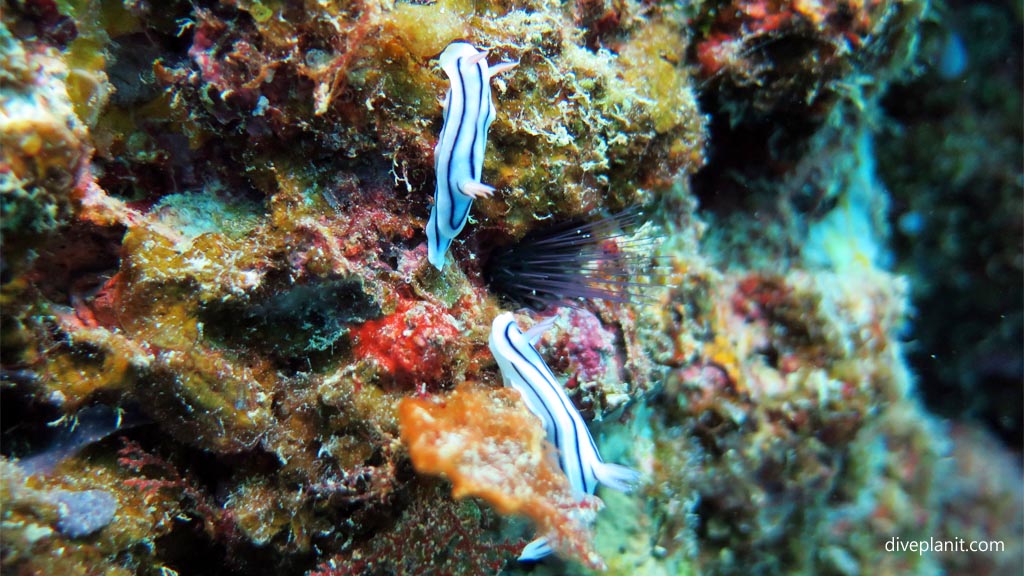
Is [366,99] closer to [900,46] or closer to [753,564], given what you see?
[900,46]

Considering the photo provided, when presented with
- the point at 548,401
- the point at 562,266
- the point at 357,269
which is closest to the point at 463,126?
the point at 357,269

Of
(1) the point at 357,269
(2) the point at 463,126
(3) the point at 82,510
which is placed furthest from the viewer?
(1) the point at 357,269

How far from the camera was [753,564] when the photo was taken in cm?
450

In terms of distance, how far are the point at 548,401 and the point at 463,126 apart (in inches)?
46.8

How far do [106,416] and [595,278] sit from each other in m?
2.21

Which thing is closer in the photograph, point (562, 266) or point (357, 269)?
point (357, 269)

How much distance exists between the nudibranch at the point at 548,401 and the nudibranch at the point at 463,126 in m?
0.60

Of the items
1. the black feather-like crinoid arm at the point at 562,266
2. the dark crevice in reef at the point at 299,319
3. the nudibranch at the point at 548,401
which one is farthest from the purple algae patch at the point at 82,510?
the black feather-like crinoid arm at the point at 562,266

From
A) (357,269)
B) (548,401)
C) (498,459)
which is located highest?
(357,269)

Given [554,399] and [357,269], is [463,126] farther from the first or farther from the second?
[554,399]

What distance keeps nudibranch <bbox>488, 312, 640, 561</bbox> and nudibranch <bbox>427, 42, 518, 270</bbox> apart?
60cm

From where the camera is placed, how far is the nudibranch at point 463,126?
1962 millimetres

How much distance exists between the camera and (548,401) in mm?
2145

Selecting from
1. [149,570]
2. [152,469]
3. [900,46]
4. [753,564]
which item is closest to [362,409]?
[152,469]
